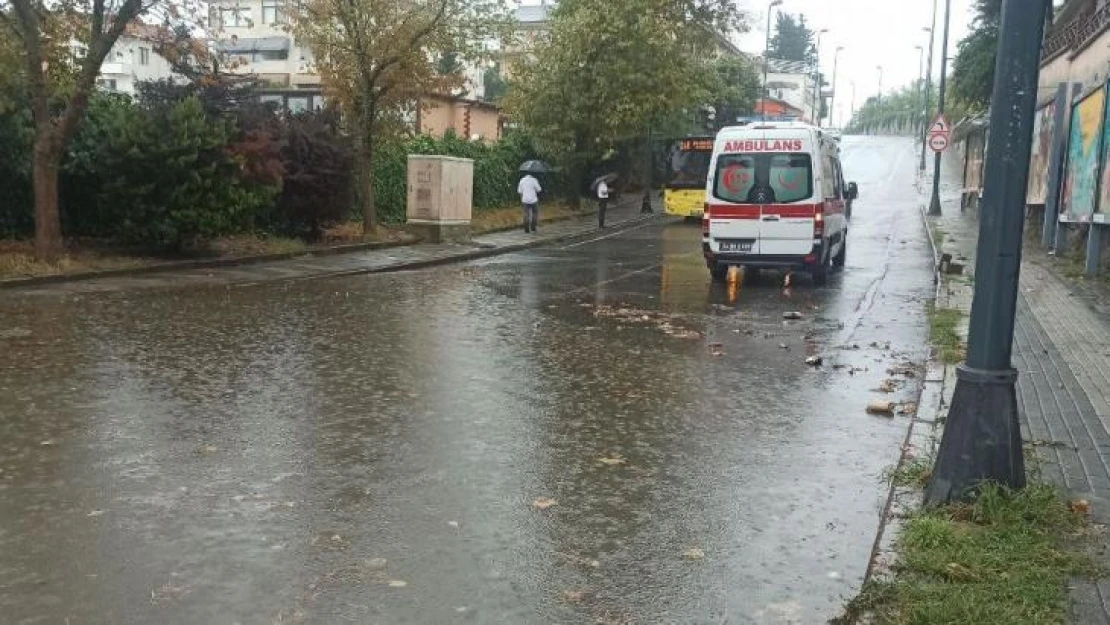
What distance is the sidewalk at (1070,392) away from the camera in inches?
214

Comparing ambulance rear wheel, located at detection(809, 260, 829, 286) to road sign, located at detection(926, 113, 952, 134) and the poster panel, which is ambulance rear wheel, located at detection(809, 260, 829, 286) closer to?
the poster panel

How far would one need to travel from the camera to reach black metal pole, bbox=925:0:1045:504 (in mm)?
4996

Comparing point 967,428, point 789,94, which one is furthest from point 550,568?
point 789,94

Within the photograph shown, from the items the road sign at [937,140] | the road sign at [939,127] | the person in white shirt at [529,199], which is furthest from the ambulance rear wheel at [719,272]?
the road sign at [939,127]

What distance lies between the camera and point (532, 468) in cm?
619

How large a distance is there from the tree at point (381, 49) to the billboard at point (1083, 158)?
12791 mm

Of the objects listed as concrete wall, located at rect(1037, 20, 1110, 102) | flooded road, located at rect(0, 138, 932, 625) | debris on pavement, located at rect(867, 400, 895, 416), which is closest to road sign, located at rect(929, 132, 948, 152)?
concrete wall, located at rect(1037, 20, 1110, 102)

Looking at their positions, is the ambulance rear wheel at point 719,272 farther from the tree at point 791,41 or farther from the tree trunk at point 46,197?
the tree at point 791,41

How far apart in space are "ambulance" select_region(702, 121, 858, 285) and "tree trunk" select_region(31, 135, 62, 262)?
10655 millimetres

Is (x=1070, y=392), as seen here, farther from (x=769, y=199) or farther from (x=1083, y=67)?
(x=1083, y=67)

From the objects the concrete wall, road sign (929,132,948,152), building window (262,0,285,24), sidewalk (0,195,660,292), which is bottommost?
sidewalk (0,195,660,292)

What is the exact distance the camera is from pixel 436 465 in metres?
6.20

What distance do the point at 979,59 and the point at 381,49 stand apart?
28.2 m

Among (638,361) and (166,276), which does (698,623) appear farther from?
(166,276)
